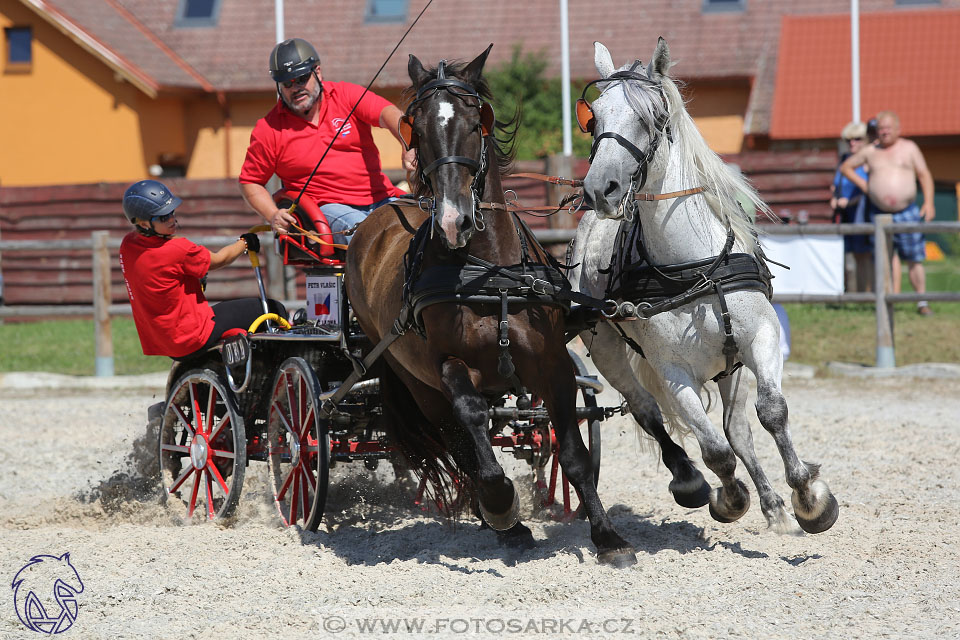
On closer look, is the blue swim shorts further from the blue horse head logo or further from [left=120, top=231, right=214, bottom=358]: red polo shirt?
the blue horse head logo

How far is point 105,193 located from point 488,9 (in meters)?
9.11

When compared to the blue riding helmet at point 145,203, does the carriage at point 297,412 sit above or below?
below

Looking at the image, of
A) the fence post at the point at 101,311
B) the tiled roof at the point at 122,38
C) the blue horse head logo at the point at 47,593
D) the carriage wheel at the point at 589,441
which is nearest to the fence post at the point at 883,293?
the carriage wheel at the point at 589,441

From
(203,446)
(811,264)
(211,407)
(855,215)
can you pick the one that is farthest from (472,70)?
(855,215)

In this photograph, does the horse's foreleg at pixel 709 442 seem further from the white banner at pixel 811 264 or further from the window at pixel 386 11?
the window at pixel 386 11

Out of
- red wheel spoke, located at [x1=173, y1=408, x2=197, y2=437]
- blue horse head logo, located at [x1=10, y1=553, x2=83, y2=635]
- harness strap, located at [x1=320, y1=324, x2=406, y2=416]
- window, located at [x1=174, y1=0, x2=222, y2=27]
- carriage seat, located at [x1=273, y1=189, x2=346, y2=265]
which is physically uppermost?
window, located at [x1=174, y1=0, x2=222, y2=27]

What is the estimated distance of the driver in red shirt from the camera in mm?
5254

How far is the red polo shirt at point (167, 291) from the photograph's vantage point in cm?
527

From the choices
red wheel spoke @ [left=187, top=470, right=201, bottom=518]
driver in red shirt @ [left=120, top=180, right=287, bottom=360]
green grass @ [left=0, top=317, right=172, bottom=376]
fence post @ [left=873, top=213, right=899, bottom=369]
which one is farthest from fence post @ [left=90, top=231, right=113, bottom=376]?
fence post @ [left=873, top=213, right=899, bottom=369]

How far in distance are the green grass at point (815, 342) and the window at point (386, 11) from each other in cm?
999

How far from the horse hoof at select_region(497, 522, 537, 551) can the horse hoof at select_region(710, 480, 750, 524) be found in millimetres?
751

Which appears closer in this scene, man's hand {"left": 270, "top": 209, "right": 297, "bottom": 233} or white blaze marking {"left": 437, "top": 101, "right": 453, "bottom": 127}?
white blaze marking {"left": 437, "top": 101, "right": 453, "bottom": 127}

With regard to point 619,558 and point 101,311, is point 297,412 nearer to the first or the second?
point 619,558

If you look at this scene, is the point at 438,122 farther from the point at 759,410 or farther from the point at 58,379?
the point at 58,379
